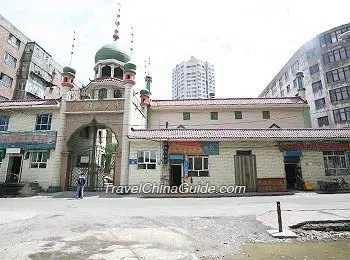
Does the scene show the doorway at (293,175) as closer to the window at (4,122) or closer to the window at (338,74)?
the window at (338,74)

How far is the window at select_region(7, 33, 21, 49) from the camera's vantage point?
32469 millimetres

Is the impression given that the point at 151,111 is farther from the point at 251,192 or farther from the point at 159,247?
the point at 159,247

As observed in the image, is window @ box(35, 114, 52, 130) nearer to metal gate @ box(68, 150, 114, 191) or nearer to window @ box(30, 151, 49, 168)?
window @ box(30, 151, 49, 168)

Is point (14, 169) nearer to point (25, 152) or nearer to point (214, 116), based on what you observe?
point (25, 152)

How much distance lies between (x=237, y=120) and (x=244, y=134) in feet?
19.3

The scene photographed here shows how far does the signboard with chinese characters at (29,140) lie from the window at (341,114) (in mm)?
36096

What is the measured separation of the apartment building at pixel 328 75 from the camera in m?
34.5

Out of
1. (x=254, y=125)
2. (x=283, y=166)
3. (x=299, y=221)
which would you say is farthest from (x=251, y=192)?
(x=299, y=221)

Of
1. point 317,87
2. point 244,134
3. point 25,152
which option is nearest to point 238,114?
point 244,134

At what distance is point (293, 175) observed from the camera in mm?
19969

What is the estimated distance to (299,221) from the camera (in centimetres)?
760

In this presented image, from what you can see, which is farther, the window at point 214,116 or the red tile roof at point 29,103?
the window at point 214,116

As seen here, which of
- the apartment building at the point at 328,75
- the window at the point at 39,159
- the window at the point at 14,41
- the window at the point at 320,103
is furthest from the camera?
the window at the point at 320,103

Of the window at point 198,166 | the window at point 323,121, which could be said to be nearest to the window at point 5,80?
the window at point 198,166
